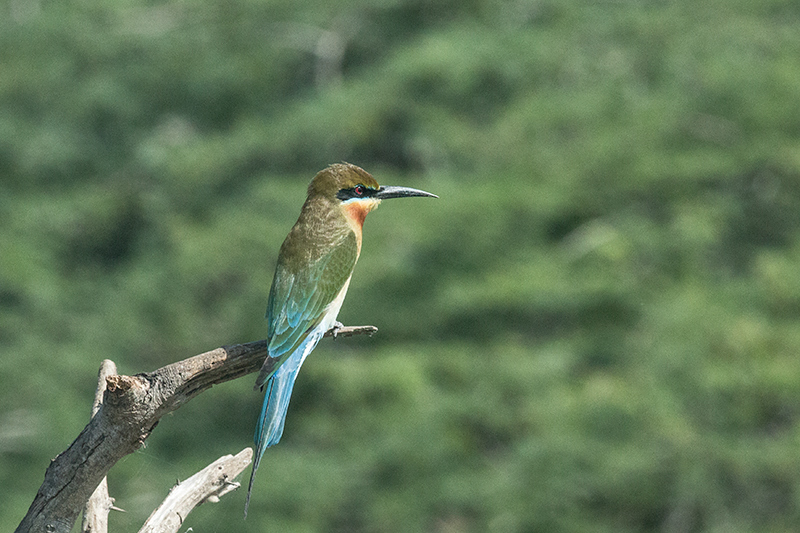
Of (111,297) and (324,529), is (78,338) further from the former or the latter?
(324,529)

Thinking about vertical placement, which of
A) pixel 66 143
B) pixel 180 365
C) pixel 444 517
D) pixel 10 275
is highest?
pixel 66 143

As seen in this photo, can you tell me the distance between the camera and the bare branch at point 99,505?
2.76 meters

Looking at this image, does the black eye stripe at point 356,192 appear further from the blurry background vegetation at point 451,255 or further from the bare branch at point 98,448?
the blurry background vegetation at point 451,255

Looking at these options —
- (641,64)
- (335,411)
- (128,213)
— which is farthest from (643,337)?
(128,213)

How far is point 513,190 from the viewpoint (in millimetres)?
10414

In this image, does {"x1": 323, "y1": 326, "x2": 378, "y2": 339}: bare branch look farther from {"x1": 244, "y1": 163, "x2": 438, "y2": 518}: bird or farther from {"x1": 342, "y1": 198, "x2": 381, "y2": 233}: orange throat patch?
{"x1": 342, "y1": 198, "x2": 381, "y2": 233}: orange throat patch

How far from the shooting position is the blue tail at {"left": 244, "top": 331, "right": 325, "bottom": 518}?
2.67 m

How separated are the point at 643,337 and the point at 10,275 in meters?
6.33

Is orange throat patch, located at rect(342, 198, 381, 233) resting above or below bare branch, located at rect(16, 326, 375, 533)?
above

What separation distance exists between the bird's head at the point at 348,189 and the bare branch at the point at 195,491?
32.7 inches

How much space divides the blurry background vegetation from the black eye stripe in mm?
4943

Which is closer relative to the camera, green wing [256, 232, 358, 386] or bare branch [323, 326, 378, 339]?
green wing [256, 232, 358, 386]

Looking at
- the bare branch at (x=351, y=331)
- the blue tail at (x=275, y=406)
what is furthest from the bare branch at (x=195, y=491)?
the bare branch at (x=351, y=331)

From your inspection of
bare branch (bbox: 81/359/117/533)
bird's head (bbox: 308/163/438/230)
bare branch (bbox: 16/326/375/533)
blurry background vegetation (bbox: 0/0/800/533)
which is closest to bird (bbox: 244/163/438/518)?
bird's head (bbox: 308/163/438/230)
